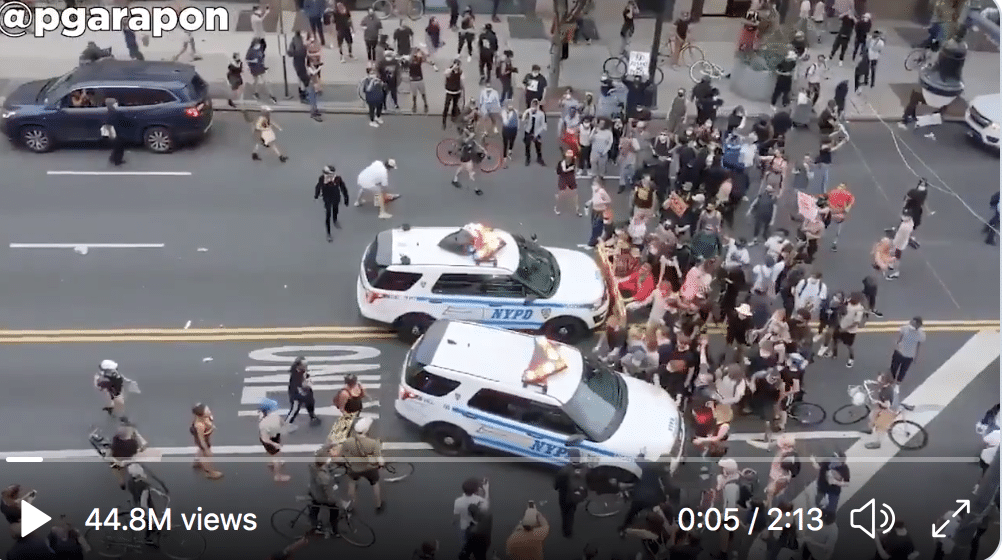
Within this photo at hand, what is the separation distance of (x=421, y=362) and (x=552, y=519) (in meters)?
2.62

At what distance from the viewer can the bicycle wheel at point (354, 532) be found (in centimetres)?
1320

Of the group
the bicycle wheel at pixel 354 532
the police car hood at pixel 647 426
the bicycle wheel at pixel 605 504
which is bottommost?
the bicycle wheel at pixel 354 532

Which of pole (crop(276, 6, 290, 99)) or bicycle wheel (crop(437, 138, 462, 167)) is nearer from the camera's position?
bicycle wheel (crop(437, 138, 462, 167))

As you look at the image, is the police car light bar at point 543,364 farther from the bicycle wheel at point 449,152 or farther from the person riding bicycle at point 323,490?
the bicycle wheel at point 449,152

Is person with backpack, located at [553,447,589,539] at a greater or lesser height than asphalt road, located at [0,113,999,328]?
lesser

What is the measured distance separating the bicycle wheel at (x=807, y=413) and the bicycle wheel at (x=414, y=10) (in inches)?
574

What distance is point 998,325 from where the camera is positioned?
17.3 m

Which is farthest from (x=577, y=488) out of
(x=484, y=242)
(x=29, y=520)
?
(x=29, y=520)

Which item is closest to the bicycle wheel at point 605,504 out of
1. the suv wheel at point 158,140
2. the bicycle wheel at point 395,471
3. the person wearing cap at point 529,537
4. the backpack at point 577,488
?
the backpack at point 577,488

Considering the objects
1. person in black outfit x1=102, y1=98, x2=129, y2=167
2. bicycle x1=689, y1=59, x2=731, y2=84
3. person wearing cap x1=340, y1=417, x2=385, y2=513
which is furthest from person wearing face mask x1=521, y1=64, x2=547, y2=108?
person wearing cap x1=340, y1=417, x2=385, y2=513

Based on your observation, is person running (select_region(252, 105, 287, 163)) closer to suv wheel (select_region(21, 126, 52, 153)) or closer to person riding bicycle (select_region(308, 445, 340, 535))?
suv wheel (select_region(21, 126, 52, 153))

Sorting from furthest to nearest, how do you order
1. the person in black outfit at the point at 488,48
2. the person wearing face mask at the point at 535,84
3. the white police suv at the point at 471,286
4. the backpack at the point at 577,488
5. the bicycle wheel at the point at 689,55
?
1. the bicycle wheel at the point at 689,55
2. the person in black outfit at the point at 488,48
3. the person wearing face mask at the point at 535,84
4. the white police suv at the point at 471,286
5. the backpack at the point at 577,488

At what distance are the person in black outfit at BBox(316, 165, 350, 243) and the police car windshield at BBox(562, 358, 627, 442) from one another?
576 centimetres

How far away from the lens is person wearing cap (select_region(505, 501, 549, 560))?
1234cm
